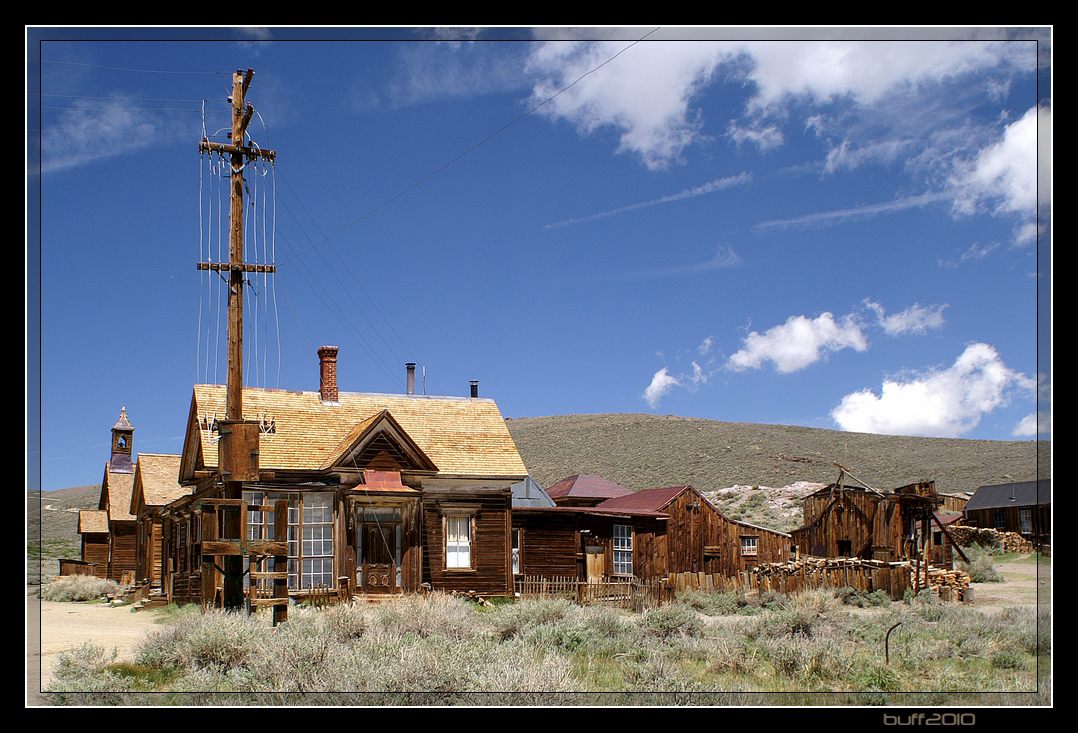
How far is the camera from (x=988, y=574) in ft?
85.5

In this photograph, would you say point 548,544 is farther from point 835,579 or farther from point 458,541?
point 835,579

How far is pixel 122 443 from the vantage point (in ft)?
114

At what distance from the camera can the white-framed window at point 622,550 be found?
24.8 meters

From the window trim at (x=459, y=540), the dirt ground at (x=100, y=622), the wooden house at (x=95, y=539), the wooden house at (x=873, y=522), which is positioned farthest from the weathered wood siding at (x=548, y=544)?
the wooden house at (x=95, y=539)

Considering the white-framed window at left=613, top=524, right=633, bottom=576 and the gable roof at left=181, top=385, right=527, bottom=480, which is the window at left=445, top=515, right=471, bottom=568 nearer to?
the gable roof at left=181, top=385, right=527, bottom=480

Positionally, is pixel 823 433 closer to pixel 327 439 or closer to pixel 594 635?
pixel 327 439

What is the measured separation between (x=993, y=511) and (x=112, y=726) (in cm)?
4554

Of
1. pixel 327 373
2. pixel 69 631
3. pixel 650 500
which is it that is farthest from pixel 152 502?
pixel 650 500

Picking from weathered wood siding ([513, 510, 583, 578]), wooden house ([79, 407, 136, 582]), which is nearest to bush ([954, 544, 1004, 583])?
weathered wood siding ([513, 510, 583, 578])

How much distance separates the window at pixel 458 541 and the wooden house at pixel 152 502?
31.6ft

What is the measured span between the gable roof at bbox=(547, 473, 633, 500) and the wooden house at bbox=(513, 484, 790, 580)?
2.36m

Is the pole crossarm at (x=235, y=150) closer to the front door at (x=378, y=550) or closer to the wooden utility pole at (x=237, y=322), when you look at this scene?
the wooden utility pole at (x=237, y=322)

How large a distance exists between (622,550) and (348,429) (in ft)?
28.0

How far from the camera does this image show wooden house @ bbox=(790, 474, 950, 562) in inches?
933
